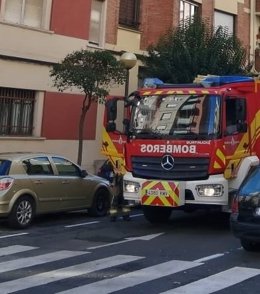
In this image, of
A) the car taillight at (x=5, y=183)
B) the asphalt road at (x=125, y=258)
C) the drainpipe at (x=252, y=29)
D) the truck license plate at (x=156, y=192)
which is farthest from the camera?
the drainpipe at (x=252, y=29)

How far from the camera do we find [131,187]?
1199 centimetres

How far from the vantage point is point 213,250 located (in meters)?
9.96

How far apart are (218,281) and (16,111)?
12492mm

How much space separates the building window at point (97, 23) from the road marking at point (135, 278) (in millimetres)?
13825

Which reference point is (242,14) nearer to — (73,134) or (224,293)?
(73,134)

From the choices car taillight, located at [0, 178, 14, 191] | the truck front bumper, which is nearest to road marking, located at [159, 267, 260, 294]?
the truck front bumper

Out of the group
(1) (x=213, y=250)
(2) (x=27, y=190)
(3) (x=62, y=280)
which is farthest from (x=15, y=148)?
(3) (x=62, y=280)

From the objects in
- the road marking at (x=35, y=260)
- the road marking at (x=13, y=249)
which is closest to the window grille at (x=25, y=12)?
the road marking at (x=13, y=249)

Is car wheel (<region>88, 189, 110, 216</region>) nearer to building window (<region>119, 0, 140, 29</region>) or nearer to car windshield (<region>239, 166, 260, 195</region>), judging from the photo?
car windshield (<region>239, 166, 260, 195</region>)

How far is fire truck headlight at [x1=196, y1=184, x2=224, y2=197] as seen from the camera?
11.3 meters

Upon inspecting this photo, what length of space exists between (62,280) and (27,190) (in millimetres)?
4800

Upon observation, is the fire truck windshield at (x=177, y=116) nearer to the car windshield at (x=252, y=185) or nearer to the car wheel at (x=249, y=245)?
the car windshield at (x=252, y=185)

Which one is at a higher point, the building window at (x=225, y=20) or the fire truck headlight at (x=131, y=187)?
the building window at (x=225, y=20)

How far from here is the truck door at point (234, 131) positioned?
37.9ft
